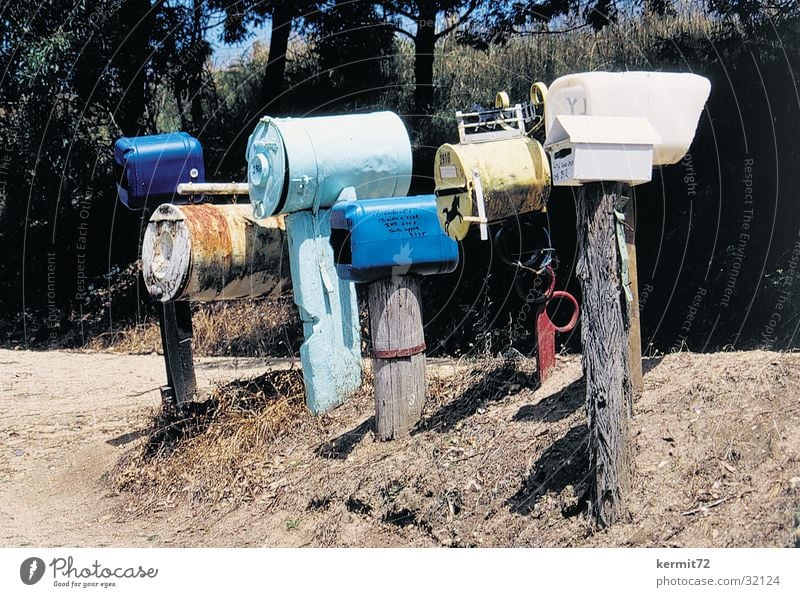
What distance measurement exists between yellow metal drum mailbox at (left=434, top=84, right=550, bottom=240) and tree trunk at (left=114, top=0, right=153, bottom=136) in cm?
625

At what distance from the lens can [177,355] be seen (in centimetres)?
681

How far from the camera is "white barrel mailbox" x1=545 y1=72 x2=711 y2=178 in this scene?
4.32m

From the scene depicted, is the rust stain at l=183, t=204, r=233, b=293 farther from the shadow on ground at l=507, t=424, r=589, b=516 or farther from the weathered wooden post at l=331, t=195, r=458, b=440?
the shadow on ground at l=507, t=424, r=589, b=516

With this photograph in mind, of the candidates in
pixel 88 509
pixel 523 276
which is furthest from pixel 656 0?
pixel 88 509

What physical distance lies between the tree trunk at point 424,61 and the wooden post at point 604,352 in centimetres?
574

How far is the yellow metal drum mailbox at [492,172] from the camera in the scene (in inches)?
201

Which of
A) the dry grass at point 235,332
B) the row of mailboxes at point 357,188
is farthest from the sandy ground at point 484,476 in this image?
the dry grass at point 235,332

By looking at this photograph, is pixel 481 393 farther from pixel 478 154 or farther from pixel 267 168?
pixel 267 168

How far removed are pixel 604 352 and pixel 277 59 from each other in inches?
295

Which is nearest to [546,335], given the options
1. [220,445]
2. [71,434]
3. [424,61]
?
[220,445]

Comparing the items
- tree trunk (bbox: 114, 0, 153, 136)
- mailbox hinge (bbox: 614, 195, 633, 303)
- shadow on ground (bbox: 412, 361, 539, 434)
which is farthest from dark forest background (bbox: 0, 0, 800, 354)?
mailbox hinge (bbox: 614, 195, 633, 303)

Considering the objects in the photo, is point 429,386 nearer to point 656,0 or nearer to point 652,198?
point 652,198

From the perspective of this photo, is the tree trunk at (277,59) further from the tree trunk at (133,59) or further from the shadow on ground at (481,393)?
the shadow on ground at (481,393)

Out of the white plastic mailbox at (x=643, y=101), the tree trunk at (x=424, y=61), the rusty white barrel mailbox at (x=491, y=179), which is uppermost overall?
the tree trunk at (x=424, y=61)
